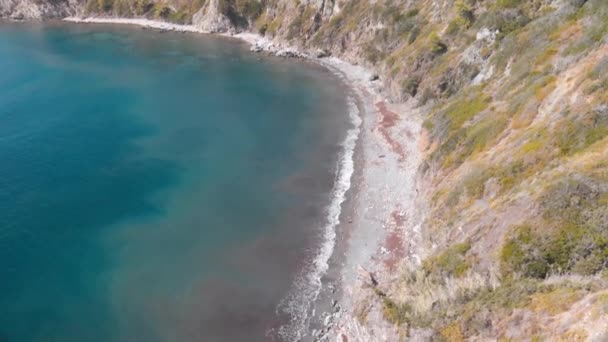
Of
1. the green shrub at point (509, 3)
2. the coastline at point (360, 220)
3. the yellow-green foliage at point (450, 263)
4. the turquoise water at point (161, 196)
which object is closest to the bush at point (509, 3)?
the green shrub at point (509, 3)

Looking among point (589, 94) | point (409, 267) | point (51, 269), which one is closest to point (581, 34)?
point (589, 94)

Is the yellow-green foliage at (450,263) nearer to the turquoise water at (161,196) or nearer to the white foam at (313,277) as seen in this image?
the white foam at (313,277)

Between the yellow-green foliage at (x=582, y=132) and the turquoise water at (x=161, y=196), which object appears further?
the turquoise water at (x=161, y=196)

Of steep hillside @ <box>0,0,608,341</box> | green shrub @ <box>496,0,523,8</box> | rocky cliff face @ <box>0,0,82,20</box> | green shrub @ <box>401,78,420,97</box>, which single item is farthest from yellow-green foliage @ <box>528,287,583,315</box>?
rocky cliff face @ <box>0,0,82,20</box>

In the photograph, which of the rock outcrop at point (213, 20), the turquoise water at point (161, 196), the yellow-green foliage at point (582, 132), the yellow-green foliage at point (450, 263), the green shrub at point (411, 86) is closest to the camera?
the yellow-green foliage at point (450, 263)

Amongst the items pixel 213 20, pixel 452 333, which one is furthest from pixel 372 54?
pixel 452 333

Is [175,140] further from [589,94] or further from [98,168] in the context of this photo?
→ [589,94]
